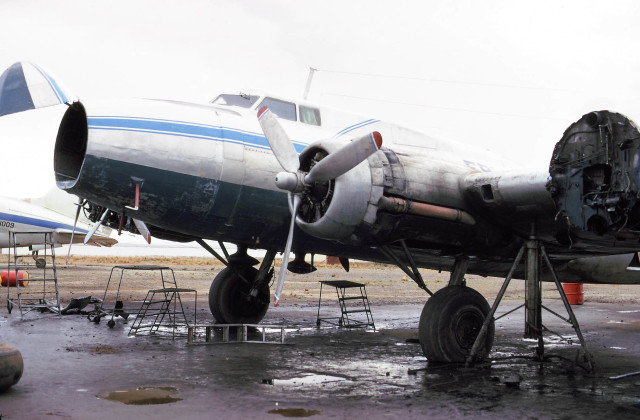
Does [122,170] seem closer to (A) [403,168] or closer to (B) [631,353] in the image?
(A) [403,168]

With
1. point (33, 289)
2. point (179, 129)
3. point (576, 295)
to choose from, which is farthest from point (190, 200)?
point (33, 289)

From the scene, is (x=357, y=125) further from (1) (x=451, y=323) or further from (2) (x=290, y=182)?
(1) (x=451, y=323)

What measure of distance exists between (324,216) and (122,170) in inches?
123

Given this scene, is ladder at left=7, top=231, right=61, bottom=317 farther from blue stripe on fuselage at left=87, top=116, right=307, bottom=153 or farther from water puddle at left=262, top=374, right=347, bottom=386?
water puddle at left=262, top=374, right=347, bottom=386

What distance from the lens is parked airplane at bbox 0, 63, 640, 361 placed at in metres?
8.34

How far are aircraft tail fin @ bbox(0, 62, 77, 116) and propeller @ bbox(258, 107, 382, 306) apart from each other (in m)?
3.42

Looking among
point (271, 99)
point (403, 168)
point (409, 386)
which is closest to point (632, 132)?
point (403, 168)

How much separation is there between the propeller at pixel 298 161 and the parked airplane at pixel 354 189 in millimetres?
17

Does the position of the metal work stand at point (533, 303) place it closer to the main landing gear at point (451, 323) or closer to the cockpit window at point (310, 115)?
the main landing gear at point (451, 323)

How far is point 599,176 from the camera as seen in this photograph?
825 cm

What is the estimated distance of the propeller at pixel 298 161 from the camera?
8273 millimetres

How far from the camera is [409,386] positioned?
7773 millimetres

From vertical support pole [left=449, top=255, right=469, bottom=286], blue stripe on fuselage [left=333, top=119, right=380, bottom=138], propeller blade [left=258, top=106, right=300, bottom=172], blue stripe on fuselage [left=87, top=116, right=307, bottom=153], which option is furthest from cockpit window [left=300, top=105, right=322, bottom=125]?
vertical support pole [left=449, top=255, right=469, bottom=286]

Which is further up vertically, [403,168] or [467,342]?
[403,168]
